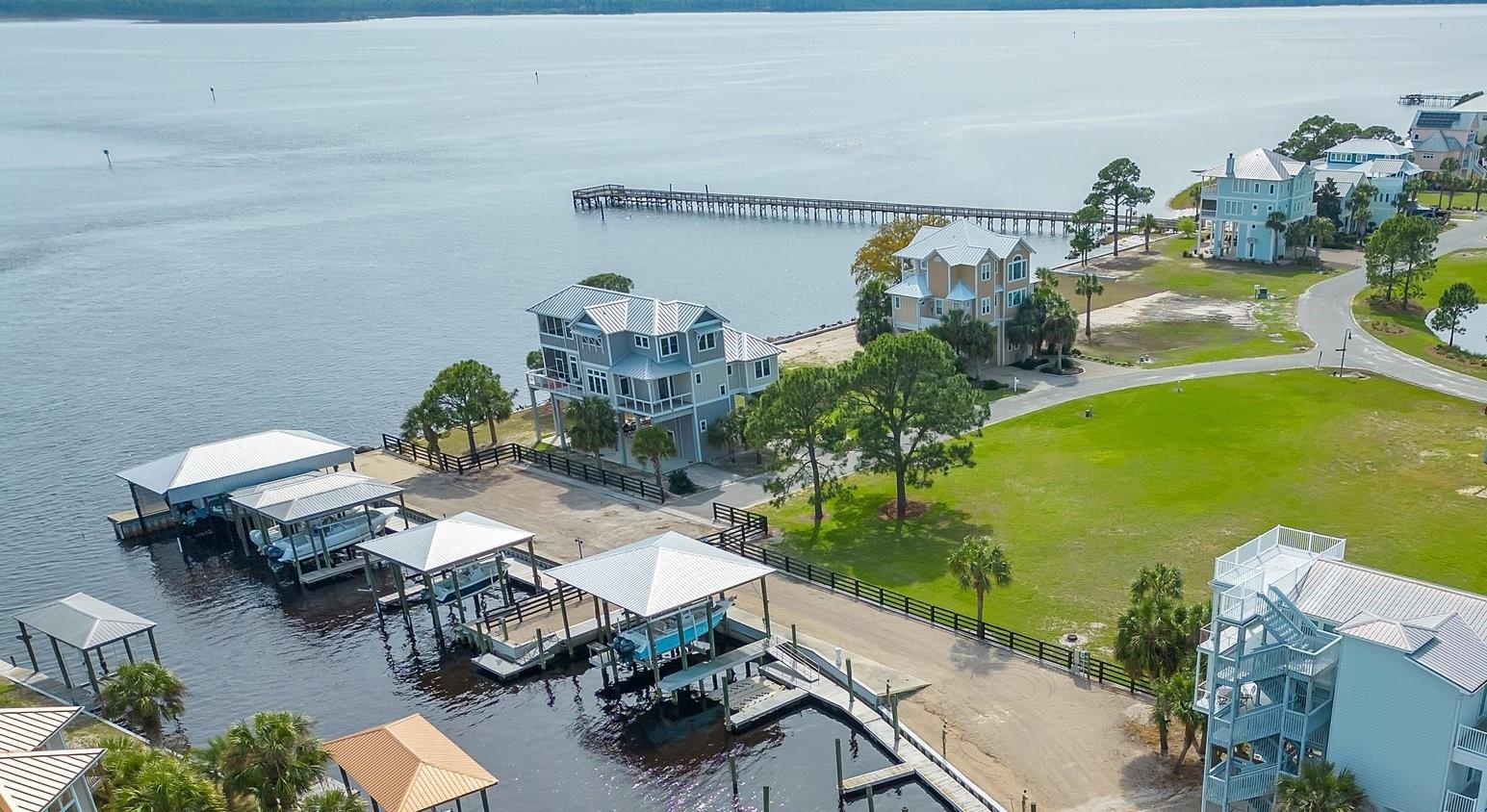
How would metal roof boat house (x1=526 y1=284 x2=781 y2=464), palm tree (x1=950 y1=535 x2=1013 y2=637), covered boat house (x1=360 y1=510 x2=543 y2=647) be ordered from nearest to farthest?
palm tree (x1=950 y1=535 x2=1013 y2=637) < covered boat house (x1=360 y1=510 x2=543 y2=647) < metal roof boat house (x1=526 y1=284 x2=781 y2=464)

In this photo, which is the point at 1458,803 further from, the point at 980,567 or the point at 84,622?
the point at 84,622

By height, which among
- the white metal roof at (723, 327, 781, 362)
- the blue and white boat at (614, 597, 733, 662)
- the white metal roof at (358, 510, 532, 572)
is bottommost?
the blue and white boat at (614, 597, 733, 662)

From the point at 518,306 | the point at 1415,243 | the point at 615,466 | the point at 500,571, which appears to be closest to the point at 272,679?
the point at 500,571

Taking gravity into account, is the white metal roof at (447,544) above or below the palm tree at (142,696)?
above

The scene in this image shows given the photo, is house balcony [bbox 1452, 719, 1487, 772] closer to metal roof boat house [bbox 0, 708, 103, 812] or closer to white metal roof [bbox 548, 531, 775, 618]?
white metal roof [bbox 548, 531, 775, 618]

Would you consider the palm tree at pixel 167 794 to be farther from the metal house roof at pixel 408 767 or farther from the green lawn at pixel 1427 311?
the green lawn at pixel 1427 311

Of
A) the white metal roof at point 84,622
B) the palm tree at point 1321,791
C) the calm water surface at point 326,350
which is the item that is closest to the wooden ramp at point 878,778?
the calm water surface at point 326,350

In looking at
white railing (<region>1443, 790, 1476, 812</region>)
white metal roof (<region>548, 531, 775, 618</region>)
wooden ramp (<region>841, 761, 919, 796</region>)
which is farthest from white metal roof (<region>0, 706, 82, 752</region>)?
white railing (<region>1443, 790, 1476, 812</region>)

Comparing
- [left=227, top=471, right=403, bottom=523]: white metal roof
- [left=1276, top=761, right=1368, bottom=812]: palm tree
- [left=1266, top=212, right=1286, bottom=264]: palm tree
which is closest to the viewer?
[left=1276, top=761, right=1368, bottom=812]: palm tree
